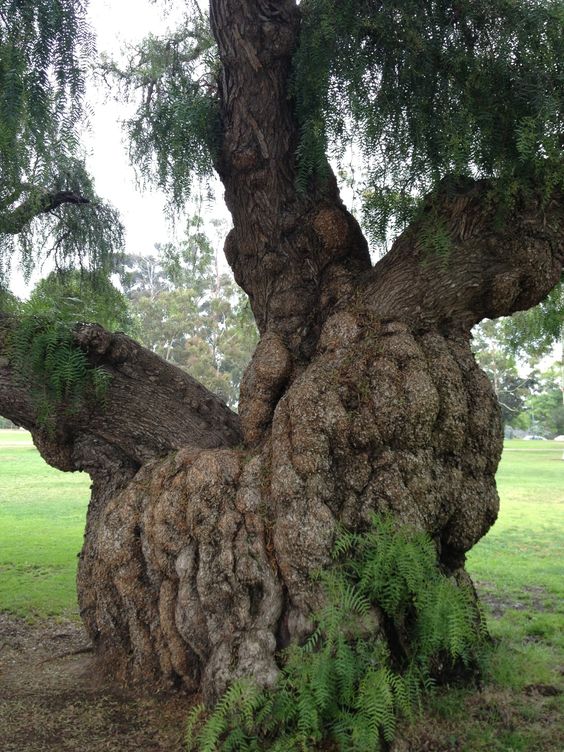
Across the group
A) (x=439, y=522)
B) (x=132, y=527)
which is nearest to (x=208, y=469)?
(x=132, y=527)

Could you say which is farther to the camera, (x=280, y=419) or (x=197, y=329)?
(x=197, y=329)

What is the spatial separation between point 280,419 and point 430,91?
2.29 meters

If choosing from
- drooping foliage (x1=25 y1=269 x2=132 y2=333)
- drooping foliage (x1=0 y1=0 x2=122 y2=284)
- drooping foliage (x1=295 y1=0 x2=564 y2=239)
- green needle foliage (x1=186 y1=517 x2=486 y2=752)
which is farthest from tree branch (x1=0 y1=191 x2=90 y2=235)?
green needle foliage (x1=186 y1=517 x2=486 y2=752)

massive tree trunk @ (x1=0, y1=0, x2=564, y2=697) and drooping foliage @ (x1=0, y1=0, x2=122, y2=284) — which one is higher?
drooping foliage @ (x1=0, y1=0, x2=122, y2=284)

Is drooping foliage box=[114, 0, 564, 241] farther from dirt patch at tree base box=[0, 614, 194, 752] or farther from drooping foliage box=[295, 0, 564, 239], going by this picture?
dirt patch at tree base box=[0, 614, 194, 752]

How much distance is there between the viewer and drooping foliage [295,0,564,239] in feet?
13.4

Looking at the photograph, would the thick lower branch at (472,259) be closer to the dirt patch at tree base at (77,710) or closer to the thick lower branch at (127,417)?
the thick lower branch at (127,417)

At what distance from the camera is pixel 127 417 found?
194 inches

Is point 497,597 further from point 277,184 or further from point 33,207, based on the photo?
point 33,207

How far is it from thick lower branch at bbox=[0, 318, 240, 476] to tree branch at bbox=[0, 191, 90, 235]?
1834 millimetres

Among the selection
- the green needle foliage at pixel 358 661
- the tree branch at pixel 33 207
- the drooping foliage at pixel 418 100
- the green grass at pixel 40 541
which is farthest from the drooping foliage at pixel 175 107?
the green grass at pixel 40 541

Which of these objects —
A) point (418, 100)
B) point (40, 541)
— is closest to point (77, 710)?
point (418, 100)

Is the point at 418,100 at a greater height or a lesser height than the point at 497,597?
greater

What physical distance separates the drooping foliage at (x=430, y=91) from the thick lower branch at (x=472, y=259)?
175 millimetres
